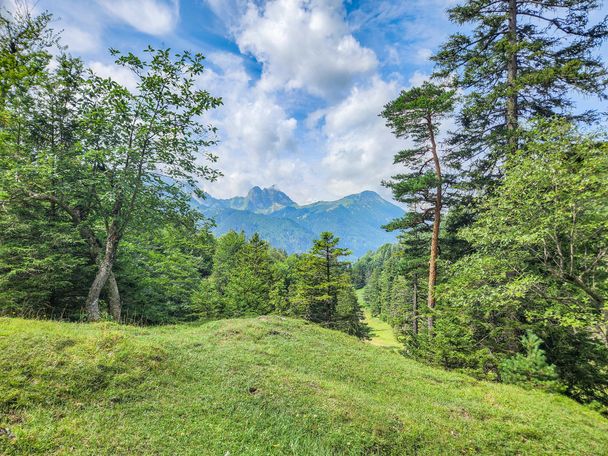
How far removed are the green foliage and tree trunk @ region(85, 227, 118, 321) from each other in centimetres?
1740

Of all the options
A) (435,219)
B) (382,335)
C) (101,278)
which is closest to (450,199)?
(435,219)

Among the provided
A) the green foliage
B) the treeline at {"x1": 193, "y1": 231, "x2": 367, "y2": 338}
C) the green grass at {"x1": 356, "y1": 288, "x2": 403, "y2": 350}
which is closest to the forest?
the green foliage

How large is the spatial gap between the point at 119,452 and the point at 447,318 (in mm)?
13212

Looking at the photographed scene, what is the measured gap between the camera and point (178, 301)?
21.5 metres

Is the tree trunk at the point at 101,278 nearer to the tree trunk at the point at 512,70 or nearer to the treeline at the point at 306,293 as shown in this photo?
the treeline at the point at 306,293

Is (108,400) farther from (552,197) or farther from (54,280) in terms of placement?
(552,197)

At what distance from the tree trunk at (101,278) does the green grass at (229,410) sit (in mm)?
5667

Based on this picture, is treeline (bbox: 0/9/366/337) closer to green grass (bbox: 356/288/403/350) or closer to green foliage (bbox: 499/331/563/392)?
green foliage (bbox: 499/331/563/392)

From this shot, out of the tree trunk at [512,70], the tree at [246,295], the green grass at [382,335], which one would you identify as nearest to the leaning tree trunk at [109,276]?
the tree at [246,295]

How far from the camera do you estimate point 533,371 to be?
9586mm

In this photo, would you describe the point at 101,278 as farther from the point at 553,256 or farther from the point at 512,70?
the point at 512,70

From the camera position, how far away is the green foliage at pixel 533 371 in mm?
9300

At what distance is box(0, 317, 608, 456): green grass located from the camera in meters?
4.23

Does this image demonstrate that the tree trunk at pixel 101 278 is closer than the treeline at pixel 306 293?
Yes
